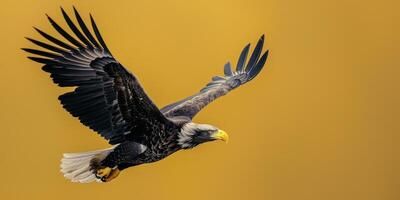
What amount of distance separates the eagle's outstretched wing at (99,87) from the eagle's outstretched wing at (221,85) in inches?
20.1

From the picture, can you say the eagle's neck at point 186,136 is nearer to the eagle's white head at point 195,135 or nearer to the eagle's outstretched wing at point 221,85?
the eagle's white head at point 195,135

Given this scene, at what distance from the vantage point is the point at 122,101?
4.18 metres

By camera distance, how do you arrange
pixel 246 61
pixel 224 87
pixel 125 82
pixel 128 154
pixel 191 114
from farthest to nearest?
pixel 246 61
pixel 224 87
pixel 191 114
pixel 128 154
pixel 125 82

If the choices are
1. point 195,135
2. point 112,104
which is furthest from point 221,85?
point 112,104

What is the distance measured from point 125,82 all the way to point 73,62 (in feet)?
1.19

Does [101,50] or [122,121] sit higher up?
[101,50]

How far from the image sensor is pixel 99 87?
4207 mm

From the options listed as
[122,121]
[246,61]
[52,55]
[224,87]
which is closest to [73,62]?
[52,55]

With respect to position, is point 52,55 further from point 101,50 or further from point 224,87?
point 224,87

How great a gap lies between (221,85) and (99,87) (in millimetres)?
1483

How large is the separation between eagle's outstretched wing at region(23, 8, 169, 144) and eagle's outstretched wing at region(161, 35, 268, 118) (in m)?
0.51

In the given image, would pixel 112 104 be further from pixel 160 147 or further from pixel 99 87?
pixel 160 147

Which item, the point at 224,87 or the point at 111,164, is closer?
the point at 111,164

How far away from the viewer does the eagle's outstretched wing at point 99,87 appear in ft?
13.5
